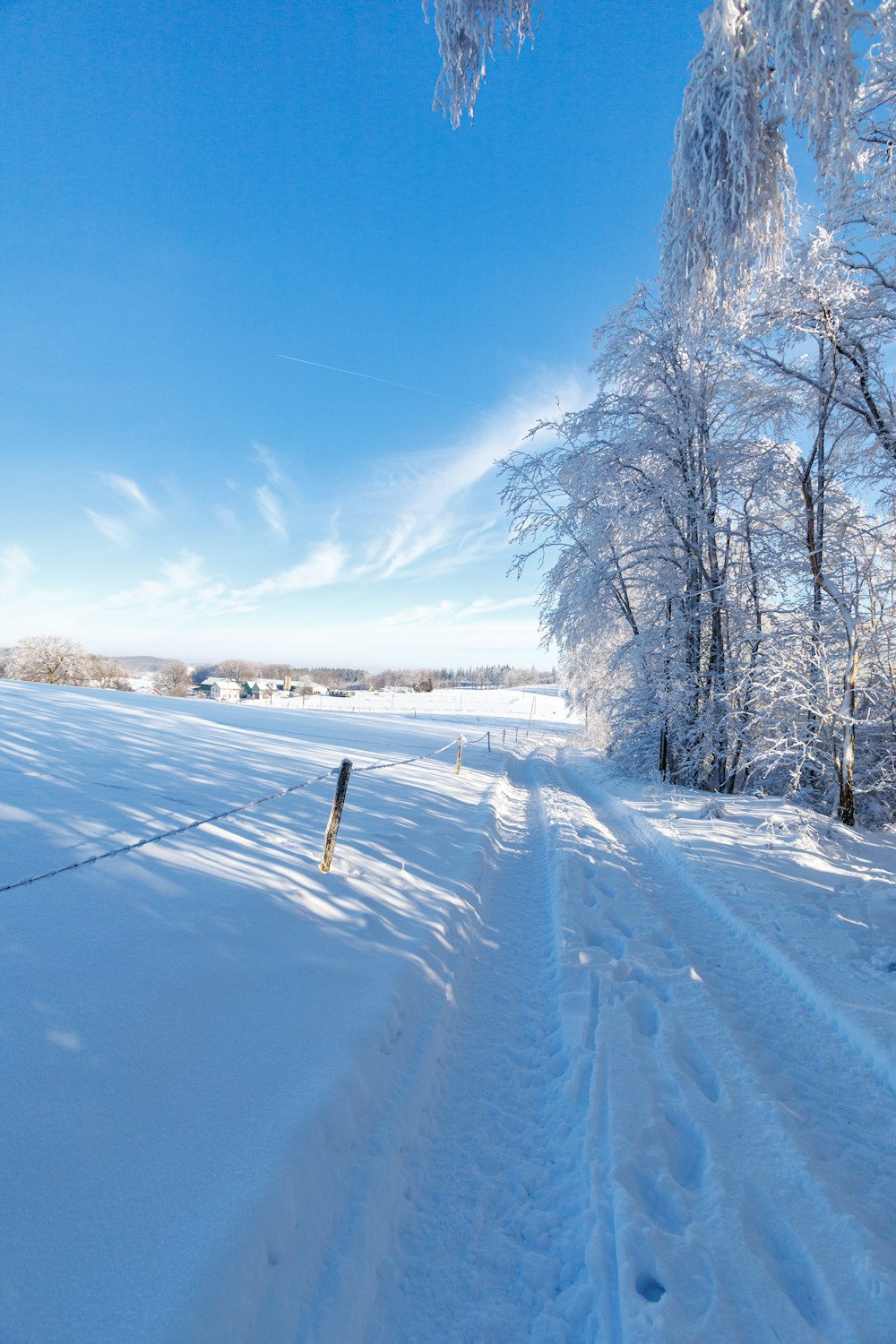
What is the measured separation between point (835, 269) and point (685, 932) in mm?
9450

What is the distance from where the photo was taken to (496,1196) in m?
2.20

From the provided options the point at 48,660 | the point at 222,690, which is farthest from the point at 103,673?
the point at 222,690

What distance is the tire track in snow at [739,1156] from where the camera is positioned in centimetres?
174

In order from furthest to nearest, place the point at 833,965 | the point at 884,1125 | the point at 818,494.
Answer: the point at 818,494
the point at 833,965
the point at 884,1125

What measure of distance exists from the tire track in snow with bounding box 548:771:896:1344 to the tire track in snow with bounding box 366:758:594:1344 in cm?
23

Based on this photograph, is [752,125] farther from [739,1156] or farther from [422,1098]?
[422,1098]

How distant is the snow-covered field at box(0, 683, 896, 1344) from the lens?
168 cm

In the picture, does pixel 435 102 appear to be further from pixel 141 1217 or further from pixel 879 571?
pixel 879 571

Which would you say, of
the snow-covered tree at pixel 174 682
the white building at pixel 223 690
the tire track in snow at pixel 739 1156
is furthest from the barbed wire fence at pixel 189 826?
the white building at pixel 223 690

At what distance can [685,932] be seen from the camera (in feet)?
15.0

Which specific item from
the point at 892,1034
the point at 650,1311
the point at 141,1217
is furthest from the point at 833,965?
the point at 141,1217

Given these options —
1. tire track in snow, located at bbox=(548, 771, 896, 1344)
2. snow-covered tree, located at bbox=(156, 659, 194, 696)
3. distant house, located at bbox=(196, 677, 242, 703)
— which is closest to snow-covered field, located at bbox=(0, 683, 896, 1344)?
tire track in snow, located at bbox=(548, 771, 896, 1344)

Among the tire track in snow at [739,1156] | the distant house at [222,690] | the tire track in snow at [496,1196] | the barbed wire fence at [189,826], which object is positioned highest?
the barbed wire fence at [189,826]

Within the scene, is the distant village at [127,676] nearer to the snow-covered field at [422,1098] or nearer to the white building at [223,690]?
the white building at [223,690]
